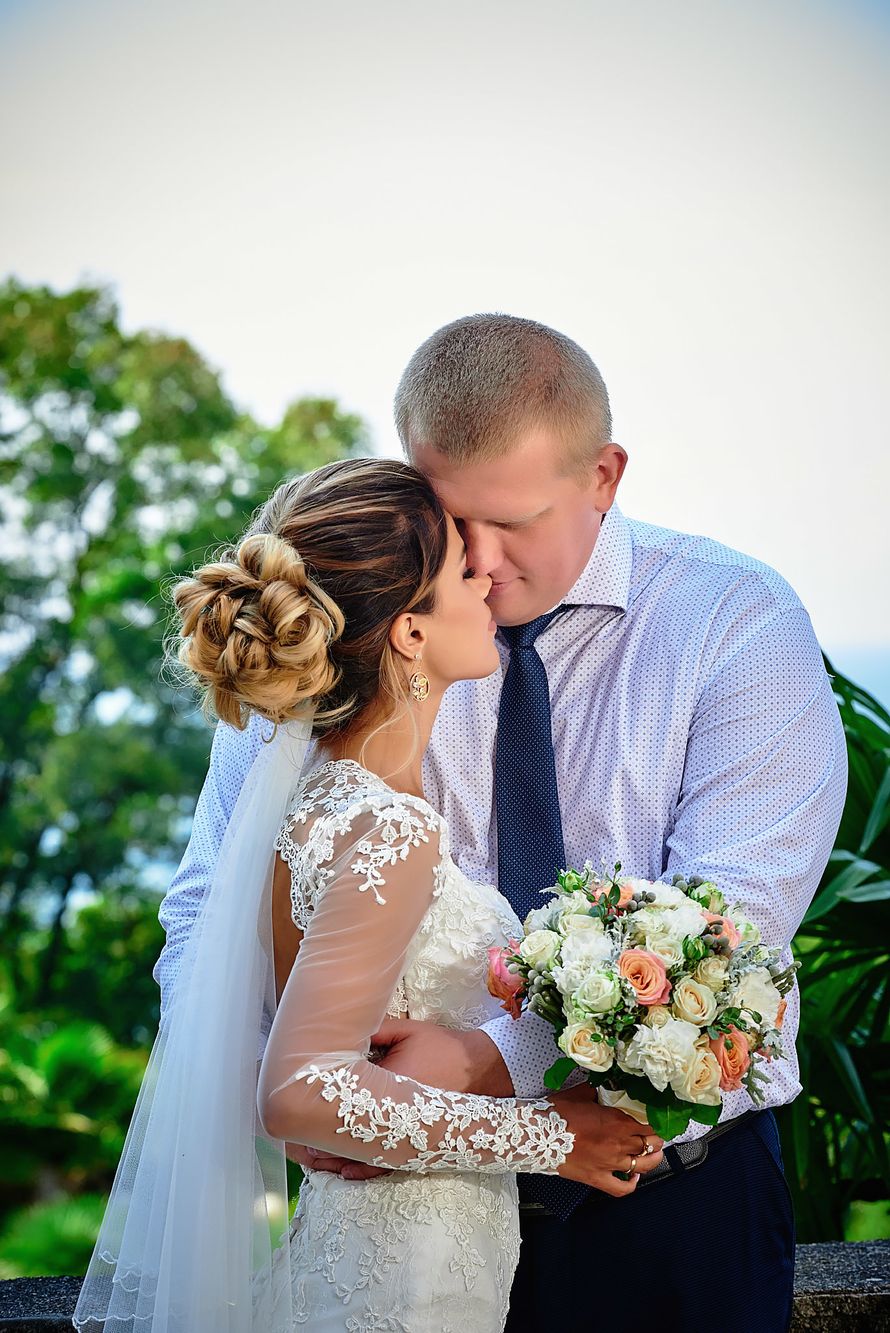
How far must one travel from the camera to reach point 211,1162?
1.98 metres

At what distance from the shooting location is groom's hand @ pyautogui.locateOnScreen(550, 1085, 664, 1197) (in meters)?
1.85

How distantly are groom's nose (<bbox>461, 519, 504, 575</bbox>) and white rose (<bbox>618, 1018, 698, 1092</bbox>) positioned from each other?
94 cm

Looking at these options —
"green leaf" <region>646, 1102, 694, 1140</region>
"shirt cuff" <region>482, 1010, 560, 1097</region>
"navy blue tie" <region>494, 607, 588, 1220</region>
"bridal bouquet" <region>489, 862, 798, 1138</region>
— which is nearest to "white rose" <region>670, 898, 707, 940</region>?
"bridal bouquet" <region>489, 862, 798, 1138</region>

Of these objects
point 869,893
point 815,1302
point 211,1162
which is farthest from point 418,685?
point 815,1302

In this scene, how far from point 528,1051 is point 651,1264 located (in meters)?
0.50

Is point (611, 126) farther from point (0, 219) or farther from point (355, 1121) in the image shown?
point (355, 1121)

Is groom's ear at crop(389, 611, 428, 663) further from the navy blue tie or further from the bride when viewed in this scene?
the navy blue tie

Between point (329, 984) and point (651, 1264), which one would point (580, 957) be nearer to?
point (329, 984)

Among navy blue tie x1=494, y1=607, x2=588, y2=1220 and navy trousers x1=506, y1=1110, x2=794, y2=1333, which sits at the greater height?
navy blue tie x1=494, y1=607, x2=588, y2=1220

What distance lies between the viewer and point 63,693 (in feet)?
49.9

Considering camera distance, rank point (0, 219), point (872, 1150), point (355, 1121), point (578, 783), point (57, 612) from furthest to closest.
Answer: point (0, 219) < point (57, 612) < point (872, 1150) < point (578, 783) < point (355, 1121)

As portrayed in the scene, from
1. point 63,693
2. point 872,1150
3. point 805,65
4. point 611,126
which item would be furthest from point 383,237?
point 872,1150

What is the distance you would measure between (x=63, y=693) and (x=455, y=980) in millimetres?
13879

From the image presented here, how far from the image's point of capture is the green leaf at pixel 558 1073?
1.77 m
